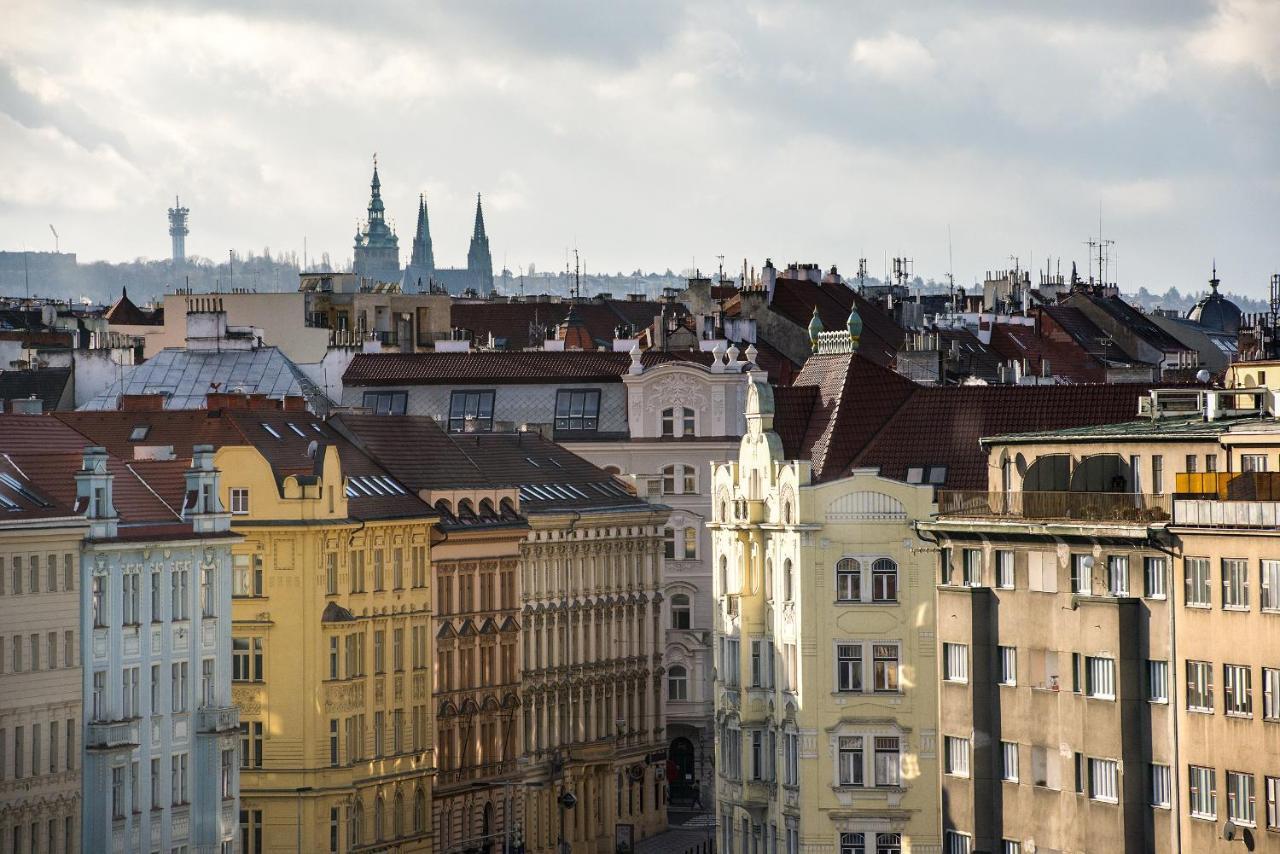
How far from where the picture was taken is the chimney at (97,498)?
120688 mm

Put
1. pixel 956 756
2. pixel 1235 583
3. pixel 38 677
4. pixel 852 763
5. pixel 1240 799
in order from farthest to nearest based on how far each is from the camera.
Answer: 1. pixel 852 763
2. pixel 38 677
3. pixel 956 756
4. pixel 1235 583
5. pixel 1240 799

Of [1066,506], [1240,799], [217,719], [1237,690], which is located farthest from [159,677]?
[1240,799]

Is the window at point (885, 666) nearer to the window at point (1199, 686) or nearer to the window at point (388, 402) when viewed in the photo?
the window at point (1199, 686)

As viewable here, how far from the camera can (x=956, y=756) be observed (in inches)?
4437

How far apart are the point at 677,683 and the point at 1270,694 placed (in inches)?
3075

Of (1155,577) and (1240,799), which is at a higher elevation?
(1155,577)

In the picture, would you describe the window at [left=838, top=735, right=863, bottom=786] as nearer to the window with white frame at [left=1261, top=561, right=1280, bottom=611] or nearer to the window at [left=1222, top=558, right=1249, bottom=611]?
the window at [left=1222, top=558, right=1249, bottom=611]

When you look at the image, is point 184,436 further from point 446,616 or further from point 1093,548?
point 1093,548

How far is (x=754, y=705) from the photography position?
408 ft

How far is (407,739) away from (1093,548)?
42.9 metres

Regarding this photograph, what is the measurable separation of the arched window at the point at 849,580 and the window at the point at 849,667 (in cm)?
141

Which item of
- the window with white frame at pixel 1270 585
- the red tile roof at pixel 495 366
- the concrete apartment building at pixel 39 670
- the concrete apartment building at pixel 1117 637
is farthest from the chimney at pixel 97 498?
the red tile roof at pixel 495 366

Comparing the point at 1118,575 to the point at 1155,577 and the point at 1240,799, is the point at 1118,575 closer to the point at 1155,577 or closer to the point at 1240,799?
the point at 1155,577

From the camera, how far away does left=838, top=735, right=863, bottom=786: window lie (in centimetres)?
11938
